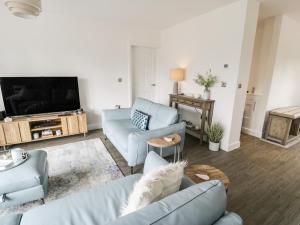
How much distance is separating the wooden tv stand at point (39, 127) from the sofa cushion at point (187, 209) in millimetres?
3193

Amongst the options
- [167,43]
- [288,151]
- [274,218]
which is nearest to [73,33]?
[167,43]

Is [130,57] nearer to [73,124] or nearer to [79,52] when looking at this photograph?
[79,52]

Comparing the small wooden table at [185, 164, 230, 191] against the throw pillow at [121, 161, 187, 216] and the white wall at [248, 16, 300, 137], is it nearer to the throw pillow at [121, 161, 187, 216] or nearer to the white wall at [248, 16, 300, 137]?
the throw pillow at [121, 161, 187, 216]

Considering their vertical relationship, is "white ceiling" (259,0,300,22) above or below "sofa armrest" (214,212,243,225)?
above

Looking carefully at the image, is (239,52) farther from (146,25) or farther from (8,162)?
(8,162)

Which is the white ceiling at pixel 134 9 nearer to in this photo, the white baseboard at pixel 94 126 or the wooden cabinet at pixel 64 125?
the wooden cabinet at pixel 64 125

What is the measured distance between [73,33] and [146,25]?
175 centimetres

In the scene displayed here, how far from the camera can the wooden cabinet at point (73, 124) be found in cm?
350

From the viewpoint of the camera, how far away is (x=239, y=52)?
9.07 feet

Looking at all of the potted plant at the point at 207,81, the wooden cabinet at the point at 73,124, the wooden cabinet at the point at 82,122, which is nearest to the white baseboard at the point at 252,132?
the potted plant at the point at 207,81

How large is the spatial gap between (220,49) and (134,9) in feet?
5.83

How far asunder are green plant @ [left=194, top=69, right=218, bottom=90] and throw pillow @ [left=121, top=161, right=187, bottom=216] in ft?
8.33

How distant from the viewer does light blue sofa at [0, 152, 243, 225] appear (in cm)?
74

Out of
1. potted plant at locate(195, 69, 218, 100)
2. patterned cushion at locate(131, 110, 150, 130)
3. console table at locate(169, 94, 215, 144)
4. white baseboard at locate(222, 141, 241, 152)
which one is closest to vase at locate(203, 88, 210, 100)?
potted plant at locate(195, 69, 218, 100)
